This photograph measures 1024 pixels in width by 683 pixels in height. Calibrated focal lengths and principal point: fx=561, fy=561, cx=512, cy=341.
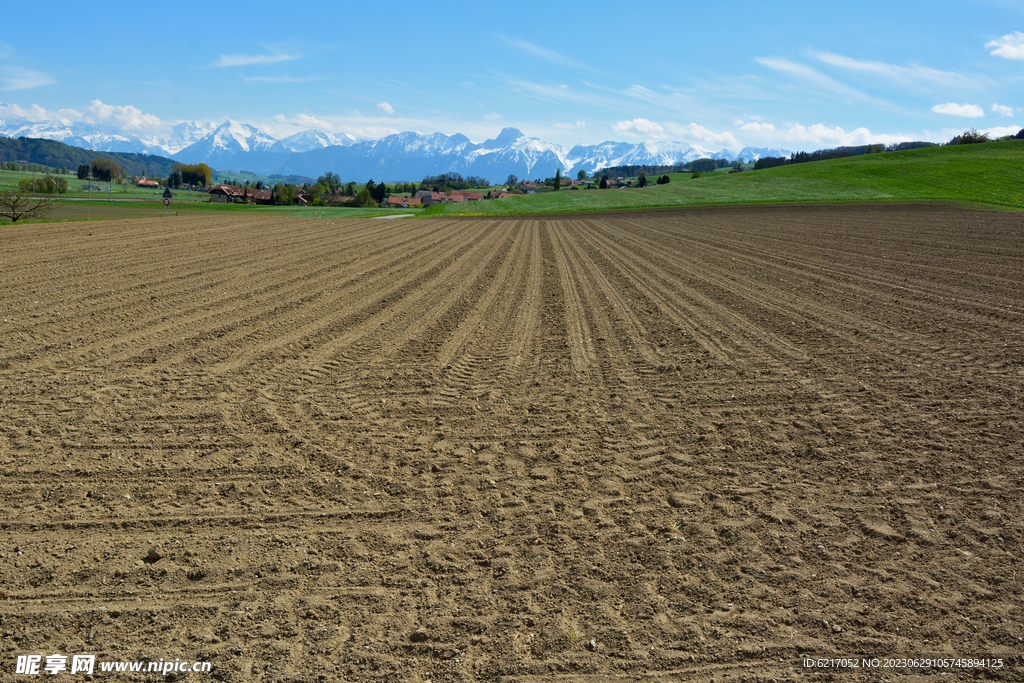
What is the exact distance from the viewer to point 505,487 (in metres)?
5.73

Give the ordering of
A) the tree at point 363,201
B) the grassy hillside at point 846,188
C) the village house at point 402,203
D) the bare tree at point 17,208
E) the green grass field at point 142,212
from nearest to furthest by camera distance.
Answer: the bare tree at point 17,208
the green grass field at point 142,212
the grassy hillside at point 846,188
the tree at point 363,201
the village house at point 402,203

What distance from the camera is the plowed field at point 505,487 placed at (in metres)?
3.86

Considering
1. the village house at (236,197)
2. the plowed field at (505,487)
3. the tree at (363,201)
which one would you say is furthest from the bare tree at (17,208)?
the village house at (236,197)

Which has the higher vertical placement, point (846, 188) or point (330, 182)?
point (330, 182)

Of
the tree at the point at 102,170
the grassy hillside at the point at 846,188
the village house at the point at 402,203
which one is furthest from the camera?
the tree at the point at 102,170

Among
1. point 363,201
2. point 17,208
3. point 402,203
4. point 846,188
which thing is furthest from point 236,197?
point 846,188

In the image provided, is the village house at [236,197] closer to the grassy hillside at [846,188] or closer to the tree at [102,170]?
the grassy hillside at [846,188]

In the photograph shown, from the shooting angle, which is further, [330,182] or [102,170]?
[102,170]

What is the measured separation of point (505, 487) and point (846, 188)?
72.8 metres

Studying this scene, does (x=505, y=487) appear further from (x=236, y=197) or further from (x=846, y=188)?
(x=236, y=197)

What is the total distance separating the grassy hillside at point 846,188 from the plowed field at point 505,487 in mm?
52500

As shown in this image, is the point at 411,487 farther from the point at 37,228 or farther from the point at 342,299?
the point at 37,228

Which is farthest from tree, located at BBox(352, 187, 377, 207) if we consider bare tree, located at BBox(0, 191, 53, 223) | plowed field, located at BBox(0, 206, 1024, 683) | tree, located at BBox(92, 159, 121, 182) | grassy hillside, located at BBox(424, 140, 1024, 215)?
tree, located at BBox(92, 159, 121, 182)

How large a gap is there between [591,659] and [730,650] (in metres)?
0.95
